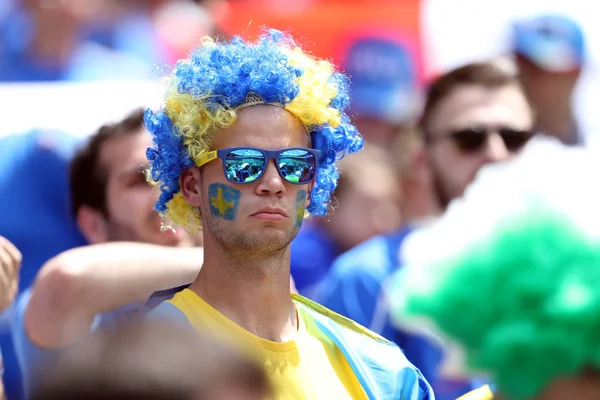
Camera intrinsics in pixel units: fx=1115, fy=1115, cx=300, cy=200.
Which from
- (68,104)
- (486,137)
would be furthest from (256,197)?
(68,104)

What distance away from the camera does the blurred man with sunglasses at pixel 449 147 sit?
15.3ft

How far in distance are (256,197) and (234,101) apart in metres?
0.29

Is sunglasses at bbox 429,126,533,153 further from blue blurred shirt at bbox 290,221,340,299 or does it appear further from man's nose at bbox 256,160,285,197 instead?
man's nose at bbox 256,160,285,197

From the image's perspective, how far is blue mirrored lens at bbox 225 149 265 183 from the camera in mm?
3039

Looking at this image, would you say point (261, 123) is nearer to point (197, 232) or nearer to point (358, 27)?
point (197, 232)

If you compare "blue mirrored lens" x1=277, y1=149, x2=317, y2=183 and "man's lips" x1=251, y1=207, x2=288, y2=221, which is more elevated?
"blue mirrored lens" x1=277, y1=149, x2=317, y2=183

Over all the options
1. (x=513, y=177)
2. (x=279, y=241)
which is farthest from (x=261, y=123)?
(x=513, y=177)

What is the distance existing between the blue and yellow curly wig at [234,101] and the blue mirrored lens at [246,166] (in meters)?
0.11

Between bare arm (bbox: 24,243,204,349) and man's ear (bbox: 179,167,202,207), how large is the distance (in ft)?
0.79

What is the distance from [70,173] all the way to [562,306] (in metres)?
3.02

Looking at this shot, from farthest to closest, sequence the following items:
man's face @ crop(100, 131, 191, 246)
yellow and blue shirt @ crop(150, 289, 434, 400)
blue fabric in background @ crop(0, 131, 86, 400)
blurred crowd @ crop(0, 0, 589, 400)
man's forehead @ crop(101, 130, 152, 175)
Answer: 1. blue fabric in background @ crop(0, 131, 86, 400)
2. man's forehead @ crop(101, 130, 152, 175)
3. man's face @ crop(100, 131, 191, 246)
4. yellow and blue shirt @ crop(150, 289, 434, 400)
5. blurred crowd @ crop(0, 0, 589, 400)

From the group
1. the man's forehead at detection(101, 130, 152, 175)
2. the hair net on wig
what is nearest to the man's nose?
the hair net on wig

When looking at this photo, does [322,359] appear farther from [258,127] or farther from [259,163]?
[258,127]

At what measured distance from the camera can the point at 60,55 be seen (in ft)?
19.6
